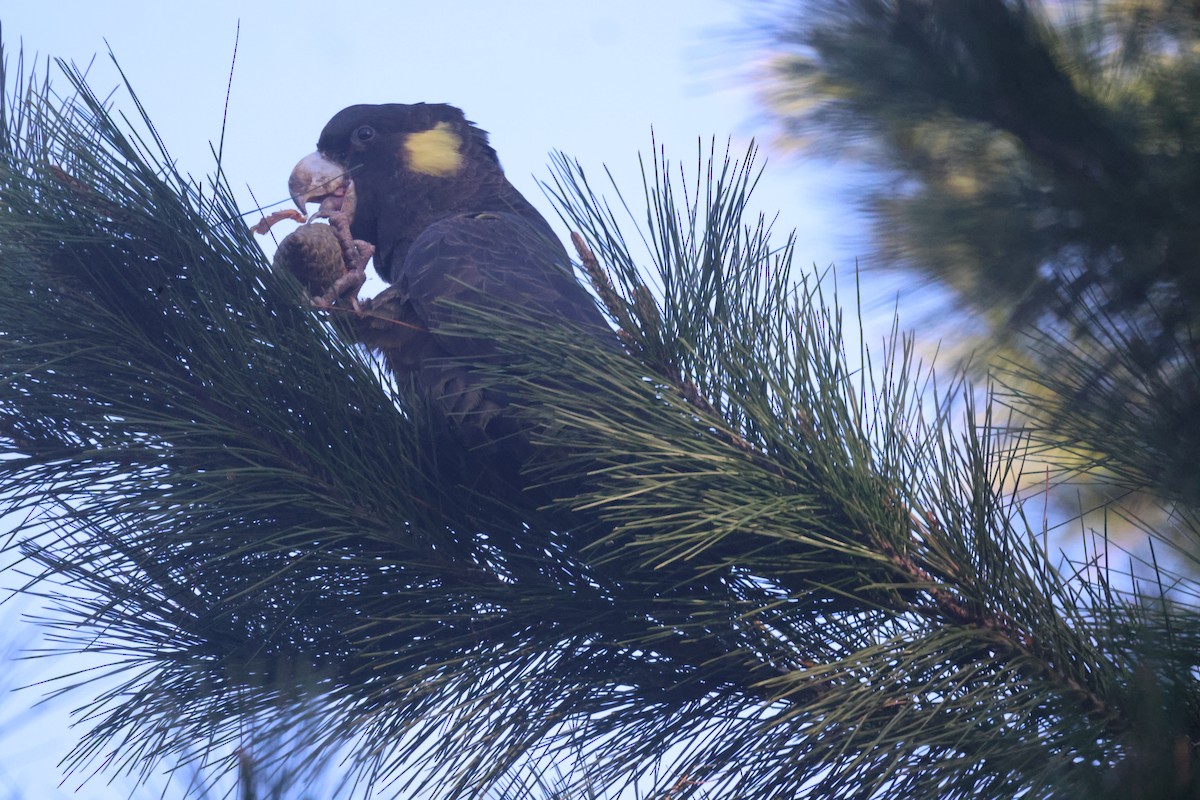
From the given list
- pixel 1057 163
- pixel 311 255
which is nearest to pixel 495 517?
pixel 311 255

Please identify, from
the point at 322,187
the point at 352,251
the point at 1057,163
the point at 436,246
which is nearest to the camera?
the point at 1057,163

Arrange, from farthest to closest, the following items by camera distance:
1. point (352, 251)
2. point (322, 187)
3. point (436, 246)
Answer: point (322, 187)
point (436, 246)
point (352, 251)

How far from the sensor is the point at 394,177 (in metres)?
2.69

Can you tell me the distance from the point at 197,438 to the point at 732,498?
717 millimetres

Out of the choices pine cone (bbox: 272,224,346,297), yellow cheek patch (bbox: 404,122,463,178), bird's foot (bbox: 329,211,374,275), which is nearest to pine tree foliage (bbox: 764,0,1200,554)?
pine cone (bbox: 272,224,346,297)

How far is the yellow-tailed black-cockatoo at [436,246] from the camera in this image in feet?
5.20

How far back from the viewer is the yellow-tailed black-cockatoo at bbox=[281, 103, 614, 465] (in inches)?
62.4

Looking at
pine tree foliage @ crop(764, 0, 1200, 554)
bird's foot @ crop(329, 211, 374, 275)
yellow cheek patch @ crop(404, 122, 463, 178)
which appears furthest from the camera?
yellow cheek patch @ crop(404, 122, 463, 178)

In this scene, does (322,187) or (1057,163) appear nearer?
(1057,163)

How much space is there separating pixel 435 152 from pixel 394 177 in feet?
0.61

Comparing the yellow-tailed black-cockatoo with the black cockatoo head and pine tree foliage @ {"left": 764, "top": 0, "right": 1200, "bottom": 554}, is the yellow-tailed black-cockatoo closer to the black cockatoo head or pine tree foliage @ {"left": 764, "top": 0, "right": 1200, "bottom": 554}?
the black cockatoo head

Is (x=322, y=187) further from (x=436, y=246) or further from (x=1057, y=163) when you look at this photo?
(x=1057, y=163)

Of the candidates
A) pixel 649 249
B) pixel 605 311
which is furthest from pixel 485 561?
pixel 649 249

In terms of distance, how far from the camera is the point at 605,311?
1.44 m
